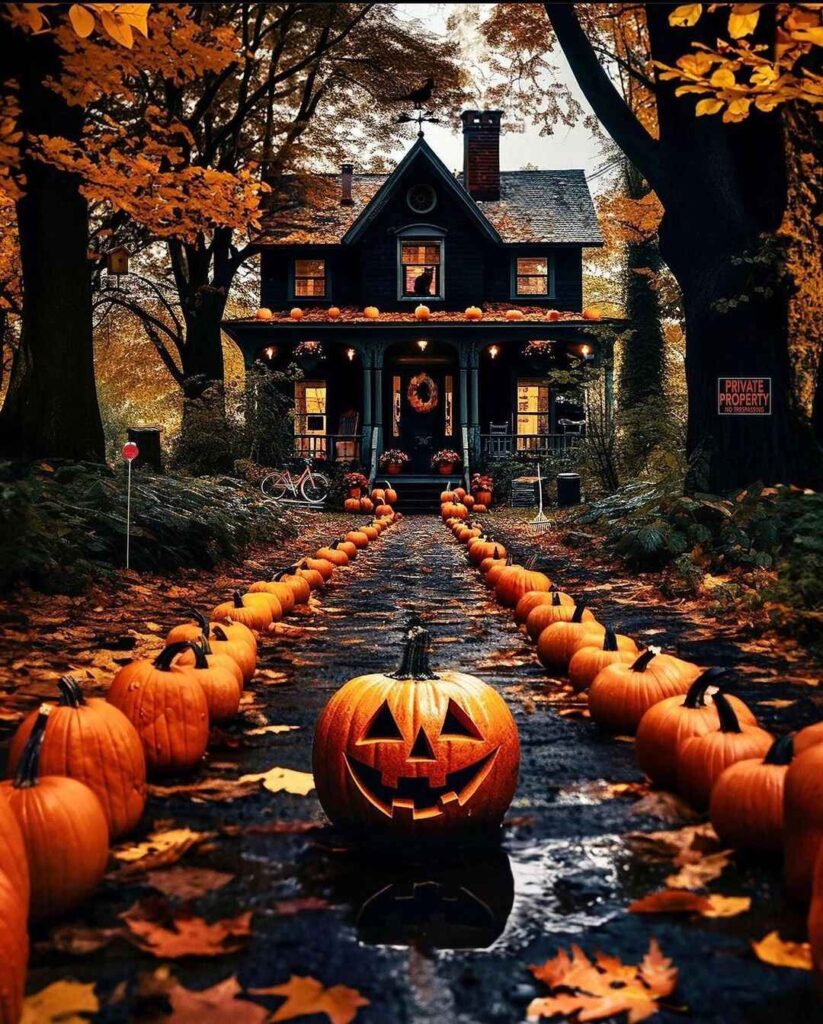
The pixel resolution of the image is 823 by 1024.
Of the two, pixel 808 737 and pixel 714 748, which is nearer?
pixel 808 737

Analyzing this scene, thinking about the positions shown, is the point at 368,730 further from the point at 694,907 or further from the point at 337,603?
the point at 337,603

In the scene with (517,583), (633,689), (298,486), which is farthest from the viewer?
(298,486)

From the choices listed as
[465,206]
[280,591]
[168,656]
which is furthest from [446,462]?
[168,656]

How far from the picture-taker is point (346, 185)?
29406 millimetres

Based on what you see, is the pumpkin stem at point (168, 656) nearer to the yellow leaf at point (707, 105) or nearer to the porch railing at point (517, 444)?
the yellow leaf at point (707, 105)

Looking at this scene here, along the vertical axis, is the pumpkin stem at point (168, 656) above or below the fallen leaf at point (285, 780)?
above

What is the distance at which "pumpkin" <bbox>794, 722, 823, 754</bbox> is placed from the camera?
2.74 m

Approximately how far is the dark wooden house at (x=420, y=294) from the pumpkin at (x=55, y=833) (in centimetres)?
2333

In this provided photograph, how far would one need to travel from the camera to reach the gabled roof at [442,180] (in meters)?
26.0

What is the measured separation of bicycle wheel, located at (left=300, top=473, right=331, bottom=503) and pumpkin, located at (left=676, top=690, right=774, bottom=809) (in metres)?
17.9

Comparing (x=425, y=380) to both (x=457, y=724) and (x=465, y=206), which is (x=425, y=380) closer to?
(x=465, y=206)

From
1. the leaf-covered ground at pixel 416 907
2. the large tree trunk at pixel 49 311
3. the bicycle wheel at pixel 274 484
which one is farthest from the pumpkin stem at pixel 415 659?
the bicycle wheel at pixel 274 484

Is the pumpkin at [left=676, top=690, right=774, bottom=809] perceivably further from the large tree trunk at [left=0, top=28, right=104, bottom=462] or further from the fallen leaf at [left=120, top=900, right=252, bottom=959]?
the large tree trunk at [left=0, top=28, right=104, bottom=462]

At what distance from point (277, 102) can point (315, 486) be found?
1108 cm
